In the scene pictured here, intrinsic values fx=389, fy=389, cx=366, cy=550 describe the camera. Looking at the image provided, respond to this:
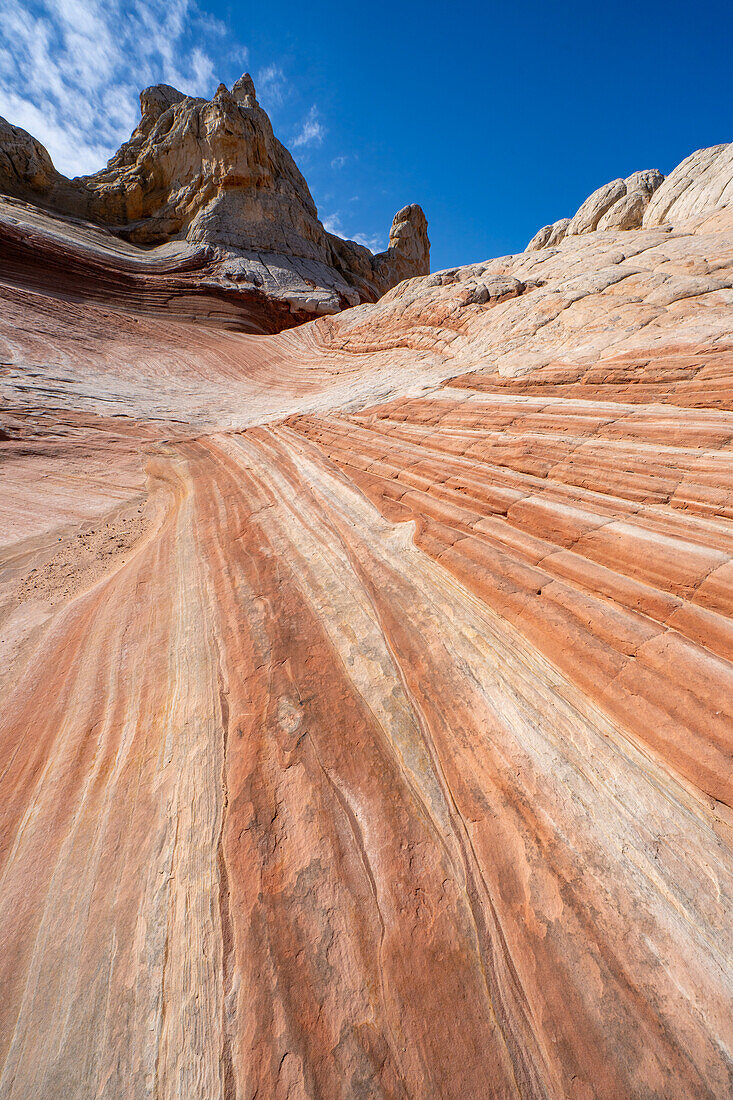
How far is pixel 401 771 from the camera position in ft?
7.20

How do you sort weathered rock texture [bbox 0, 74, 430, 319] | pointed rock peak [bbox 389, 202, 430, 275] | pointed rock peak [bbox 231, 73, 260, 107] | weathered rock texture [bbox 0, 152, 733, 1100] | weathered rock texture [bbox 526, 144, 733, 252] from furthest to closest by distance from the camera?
pointed rock peak [bbox 389, 202, 430, 275] < pointed rock peak [bbox 231, 73, 260, 107] < weathered rock texture [bbox 0, 74, 430, 319] < weathered rock texture [bbox 526, 144, 733, 252] < weathered rock texture [bbox 0, 152, 733, 1100]

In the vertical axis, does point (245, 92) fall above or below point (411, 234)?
above

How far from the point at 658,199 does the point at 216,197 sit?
24.6 metres

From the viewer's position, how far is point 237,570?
160 inches

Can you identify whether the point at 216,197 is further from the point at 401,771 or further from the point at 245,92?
the point at 401,771

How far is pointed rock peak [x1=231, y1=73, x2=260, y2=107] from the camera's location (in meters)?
27.5

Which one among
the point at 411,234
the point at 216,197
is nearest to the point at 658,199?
the point at 216,197

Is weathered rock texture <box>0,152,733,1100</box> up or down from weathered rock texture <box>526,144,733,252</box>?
down

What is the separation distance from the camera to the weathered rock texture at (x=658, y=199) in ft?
35.1

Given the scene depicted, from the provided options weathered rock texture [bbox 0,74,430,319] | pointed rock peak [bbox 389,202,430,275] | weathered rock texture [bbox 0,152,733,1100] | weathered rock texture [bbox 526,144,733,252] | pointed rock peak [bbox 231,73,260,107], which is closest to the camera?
weathered rock texture [bbox 0,152,733,1100]

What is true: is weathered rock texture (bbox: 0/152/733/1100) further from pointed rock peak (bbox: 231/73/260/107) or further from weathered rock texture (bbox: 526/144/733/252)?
pointed rock peak (bbox: 231/73/260/107)

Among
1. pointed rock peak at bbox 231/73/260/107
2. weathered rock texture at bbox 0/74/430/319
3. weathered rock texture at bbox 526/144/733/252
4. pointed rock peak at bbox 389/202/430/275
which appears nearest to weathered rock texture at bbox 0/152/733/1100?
weathered rock texture at bbox 526/144/733/252

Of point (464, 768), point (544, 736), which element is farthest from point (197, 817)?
point (544, 736)

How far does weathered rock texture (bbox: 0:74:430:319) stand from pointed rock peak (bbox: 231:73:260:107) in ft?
0.28
